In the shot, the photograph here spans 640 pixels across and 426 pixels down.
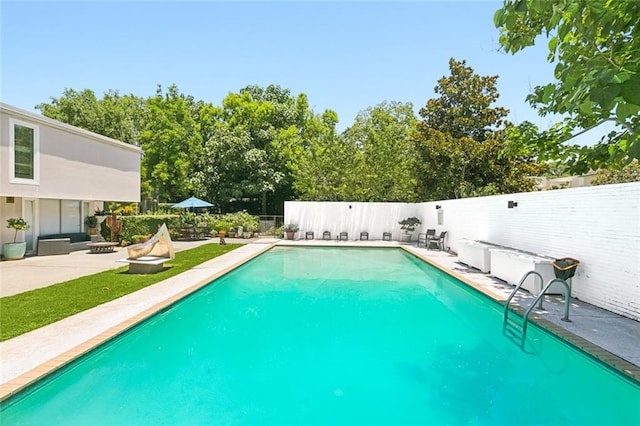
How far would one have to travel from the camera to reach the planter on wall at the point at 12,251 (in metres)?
12.2

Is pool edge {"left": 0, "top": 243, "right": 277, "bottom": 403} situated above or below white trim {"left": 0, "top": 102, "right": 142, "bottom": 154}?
below

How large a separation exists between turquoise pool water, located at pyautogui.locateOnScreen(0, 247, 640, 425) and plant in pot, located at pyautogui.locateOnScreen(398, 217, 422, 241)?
12.0 meters

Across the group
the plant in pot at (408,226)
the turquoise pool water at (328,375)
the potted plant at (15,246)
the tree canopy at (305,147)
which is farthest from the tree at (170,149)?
the turquoise pool water at (328,375)

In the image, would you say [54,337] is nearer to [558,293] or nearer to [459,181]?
[558,293]

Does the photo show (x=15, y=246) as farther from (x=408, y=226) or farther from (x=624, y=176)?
(x=624, y=176)

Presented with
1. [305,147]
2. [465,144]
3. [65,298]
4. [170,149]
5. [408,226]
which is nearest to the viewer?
[65,298]

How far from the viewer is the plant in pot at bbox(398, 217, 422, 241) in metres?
19.4

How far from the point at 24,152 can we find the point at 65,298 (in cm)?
845

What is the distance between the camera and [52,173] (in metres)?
13.8

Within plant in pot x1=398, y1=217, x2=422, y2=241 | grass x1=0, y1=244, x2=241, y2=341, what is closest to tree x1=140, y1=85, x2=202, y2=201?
plant in pot x1=398, y1=217, x2=422, y2=241

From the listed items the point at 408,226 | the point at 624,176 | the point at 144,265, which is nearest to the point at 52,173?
the point at 144,265

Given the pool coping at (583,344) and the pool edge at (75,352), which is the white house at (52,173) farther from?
the pool coping at (583,344)

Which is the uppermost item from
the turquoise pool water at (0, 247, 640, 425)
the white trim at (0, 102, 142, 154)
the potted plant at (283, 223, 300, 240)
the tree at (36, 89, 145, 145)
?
Answer: the tree at (36, 89, 145, 145)

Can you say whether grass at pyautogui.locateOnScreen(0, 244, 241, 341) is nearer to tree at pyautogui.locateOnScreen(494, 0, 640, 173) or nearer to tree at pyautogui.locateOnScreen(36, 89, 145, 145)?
tree at pyautogui.locateOnScreen(494, 0, 640, 173)
